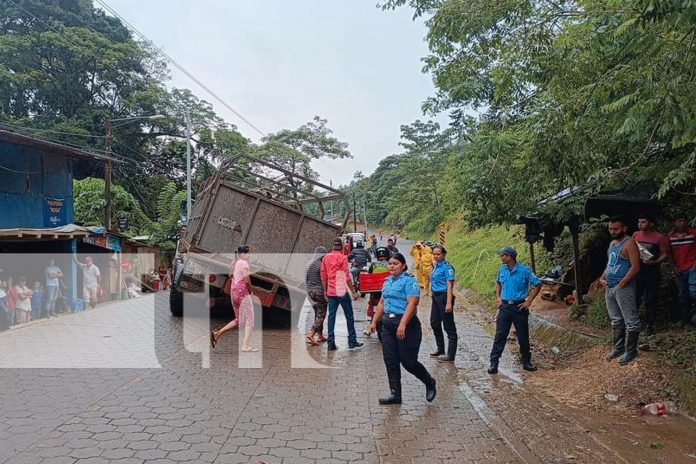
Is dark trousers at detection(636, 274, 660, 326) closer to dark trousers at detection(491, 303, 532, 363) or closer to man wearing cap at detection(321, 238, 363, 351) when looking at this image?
dark trousers at detection(491, 303, 532, 363)

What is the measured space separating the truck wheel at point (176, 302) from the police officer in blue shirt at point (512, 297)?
6514 mm

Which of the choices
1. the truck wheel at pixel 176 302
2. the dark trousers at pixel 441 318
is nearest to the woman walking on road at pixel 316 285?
the dark trousers at pixel 441 318

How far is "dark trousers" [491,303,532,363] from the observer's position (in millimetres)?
6504

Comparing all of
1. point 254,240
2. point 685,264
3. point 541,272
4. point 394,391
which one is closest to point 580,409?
point 394,391

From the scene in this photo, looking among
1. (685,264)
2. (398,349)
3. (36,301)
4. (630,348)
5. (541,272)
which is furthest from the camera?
(541,272)

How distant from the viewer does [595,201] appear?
7.18 meters

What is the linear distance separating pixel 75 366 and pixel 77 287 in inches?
364

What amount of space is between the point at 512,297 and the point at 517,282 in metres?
0.20

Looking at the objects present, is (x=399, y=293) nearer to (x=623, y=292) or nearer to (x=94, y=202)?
(x=623, y=292)

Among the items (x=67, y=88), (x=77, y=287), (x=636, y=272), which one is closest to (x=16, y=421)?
(x=636, y=272)

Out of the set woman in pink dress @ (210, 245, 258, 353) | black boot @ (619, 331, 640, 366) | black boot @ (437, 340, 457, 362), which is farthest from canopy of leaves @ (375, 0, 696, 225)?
woman in pink dress @ (210, 245, 258, 353)

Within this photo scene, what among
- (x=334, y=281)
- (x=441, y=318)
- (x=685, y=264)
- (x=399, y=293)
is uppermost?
(x=685, y=264)

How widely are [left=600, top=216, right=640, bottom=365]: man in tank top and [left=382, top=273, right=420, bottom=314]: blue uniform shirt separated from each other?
8.35 ft

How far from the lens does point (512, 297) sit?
256 inches
